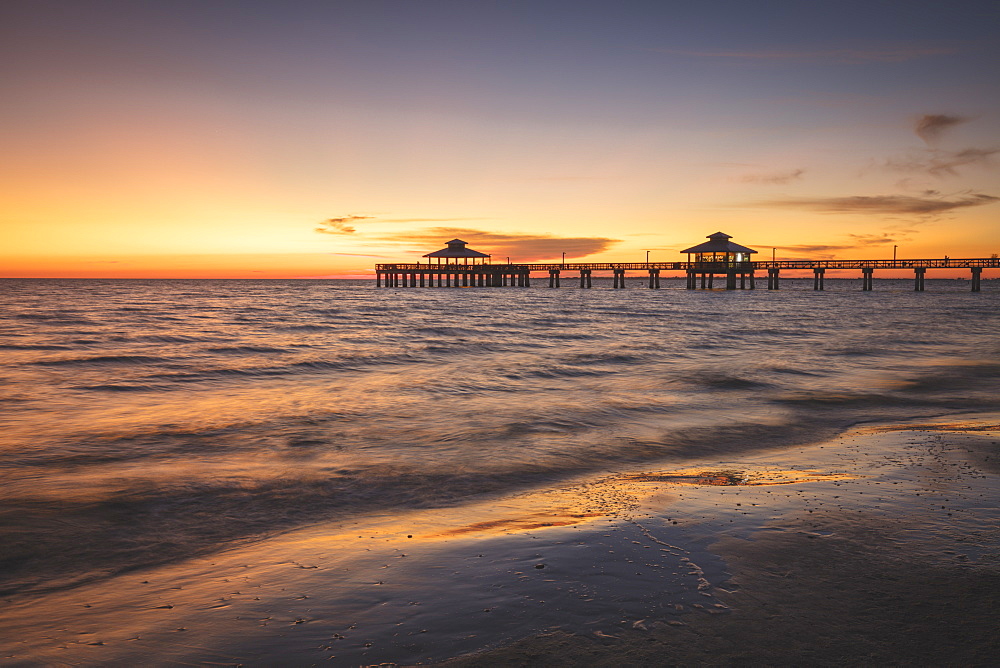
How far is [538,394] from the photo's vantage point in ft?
42.4

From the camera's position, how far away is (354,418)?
10.4 meters

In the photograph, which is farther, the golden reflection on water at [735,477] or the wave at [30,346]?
the wave at [30,346]

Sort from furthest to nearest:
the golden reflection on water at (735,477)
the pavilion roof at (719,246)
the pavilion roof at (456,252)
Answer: the pavilion roof at (456,252) → the pavilion roof at (719,246) → the golden reflection on water at (735,477)

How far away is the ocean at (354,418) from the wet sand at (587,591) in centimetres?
94

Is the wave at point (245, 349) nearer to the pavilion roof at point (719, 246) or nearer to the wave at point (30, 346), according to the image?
the wave at point (30, 346)

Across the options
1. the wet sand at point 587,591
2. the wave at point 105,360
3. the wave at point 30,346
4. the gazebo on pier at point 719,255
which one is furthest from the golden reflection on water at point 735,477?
the gazebo on pier at point 719,255

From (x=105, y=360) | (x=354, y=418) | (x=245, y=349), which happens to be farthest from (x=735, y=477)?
(x=245, y=349)

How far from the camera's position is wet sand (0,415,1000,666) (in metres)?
2.86

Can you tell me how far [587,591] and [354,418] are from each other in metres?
7.60

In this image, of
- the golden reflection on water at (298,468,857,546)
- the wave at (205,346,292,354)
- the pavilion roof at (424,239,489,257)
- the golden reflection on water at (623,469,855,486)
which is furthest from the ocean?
the pavilion roof at (424,239,489,257)

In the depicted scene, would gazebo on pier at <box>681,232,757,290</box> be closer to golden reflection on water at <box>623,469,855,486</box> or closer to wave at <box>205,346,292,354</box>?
wave at <box>205,346,292,354</box>

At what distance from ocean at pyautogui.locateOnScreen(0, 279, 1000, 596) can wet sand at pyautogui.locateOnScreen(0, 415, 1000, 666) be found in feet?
3.08

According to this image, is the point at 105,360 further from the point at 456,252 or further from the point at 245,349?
the point at 456,252

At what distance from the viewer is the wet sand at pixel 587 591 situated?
286 centimetres
